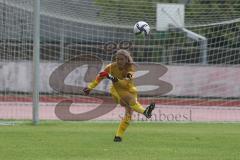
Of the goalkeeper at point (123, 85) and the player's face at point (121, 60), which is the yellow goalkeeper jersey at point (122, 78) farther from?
the player's face at point (121, 60)

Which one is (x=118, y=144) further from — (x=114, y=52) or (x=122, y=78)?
(x=114, y=52)

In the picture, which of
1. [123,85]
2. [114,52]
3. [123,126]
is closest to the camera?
[123,126]

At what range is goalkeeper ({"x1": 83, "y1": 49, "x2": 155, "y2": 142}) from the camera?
1324 cm

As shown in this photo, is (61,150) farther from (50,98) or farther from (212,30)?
(50,98)

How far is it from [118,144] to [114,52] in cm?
1054

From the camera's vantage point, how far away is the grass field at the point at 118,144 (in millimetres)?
10883

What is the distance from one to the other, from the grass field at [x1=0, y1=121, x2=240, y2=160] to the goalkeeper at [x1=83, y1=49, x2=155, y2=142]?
1.44 ft

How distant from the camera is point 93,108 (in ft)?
74.6

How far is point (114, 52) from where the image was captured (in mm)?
22969

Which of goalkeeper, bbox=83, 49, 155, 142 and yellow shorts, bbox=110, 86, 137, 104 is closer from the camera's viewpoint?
goalkeeper, bbox=83, 49, 155, 142

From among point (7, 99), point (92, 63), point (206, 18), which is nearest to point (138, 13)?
point (206, 18)

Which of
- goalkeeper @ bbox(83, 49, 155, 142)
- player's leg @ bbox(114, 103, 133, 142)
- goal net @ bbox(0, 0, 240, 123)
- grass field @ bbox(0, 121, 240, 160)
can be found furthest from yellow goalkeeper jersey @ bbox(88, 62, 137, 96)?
goal net @ bbox(0, 0, 240, 123)

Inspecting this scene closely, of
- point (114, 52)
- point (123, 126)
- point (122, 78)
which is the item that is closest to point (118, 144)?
point (123, 126)

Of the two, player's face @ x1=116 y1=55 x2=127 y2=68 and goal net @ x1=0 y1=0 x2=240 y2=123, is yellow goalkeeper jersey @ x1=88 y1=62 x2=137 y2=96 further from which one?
goal net @ x1=0 y1=0 x2=240 y2=123
